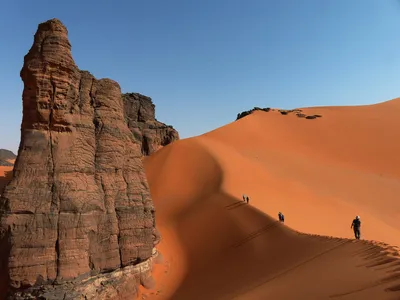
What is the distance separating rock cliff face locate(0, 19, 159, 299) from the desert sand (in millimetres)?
2223

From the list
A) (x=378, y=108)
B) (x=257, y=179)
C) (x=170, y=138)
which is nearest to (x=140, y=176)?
(x=257, y=179)

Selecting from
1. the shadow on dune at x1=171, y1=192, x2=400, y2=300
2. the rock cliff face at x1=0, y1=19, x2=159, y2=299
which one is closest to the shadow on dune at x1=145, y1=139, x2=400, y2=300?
the shadow on dune at x1=171, y1=192, x2=400, y2=300

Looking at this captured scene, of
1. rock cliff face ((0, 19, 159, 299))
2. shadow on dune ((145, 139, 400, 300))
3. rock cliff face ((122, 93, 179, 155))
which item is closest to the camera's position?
shadow on dune ((145, 139, 400, 300))

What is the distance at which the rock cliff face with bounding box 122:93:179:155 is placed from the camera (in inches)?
1145

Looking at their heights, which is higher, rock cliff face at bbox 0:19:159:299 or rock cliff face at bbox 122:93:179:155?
rock cliff face at bbox 122:93:179:155

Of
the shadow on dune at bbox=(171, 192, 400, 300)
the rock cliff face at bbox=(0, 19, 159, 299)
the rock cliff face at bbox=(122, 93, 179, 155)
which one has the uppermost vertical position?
the rock cliff face at bbox=(122, 93, 179, 155)

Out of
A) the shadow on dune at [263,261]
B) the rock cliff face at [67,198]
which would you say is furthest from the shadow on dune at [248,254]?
the rock cliff face at [67,198]

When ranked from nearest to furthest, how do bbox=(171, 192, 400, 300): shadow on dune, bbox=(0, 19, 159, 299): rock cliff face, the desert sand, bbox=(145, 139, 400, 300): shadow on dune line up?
A: 1. bbox=(171, 192, 400, 300): shadow on dune
2. bbox=(145, 139, 400, 300): shadow on dune
3. bbox=(0, 19, 159, 299): rock cliff face
4. the desert sand

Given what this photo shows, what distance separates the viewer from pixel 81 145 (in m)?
9.90

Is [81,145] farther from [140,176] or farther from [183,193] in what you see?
[183,193]

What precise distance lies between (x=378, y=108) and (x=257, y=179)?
33.8 metres

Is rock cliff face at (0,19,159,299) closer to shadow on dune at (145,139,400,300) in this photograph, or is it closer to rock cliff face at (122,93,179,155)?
shadow on dune at (145,139,400,300)

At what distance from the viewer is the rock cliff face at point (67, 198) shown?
8219 millimetres

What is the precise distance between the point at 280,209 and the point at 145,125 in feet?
55.3
